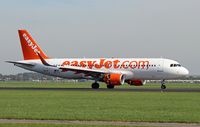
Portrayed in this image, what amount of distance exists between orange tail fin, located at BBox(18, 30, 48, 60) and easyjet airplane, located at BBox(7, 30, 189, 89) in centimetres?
101

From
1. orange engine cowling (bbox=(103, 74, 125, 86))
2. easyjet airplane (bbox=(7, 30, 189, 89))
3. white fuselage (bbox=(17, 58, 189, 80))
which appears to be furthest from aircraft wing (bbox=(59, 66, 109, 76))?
orange engine cowling (bbox=(103, 74, 125, 86))

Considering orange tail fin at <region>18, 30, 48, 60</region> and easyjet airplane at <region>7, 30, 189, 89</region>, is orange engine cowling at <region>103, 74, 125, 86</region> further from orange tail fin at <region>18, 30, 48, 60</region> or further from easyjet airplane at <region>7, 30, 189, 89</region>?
orange tail fin at <region>18, 30, 48, 60</region>

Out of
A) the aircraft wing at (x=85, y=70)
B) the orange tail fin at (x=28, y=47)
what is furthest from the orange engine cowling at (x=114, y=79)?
the orange tail fin at (x=28, y=47)

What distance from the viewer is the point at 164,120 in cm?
2030

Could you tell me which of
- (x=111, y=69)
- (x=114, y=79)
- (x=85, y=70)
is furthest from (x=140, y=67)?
(x=85, y=70)

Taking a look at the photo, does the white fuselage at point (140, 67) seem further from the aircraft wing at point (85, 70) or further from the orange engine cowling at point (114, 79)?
the orange engine cowling at point (114, 79)

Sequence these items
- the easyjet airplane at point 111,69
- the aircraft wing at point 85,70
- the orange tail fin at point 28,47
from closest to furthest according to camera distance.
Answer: the easyjet airplane at point 111,69 → the aircraft wing at point 85,70 → the orange tail fin at point 28,47

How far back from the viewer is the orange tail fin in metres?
68.9

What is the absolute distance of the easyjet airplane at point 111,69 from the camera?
61.5 meters

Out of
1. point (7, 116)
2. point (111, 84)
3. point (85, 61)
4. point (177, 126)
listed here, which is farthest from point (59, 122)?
point (85, 61)

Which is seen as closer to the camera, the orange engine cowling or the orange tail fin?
the orange engine cowling

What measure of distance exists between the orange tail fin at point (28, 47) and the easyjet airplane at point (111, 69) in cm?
101

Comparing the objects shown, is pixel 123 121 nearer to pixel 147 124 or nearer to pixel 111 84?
pixel 147 124

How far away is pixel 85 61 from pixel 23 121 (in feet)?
149
